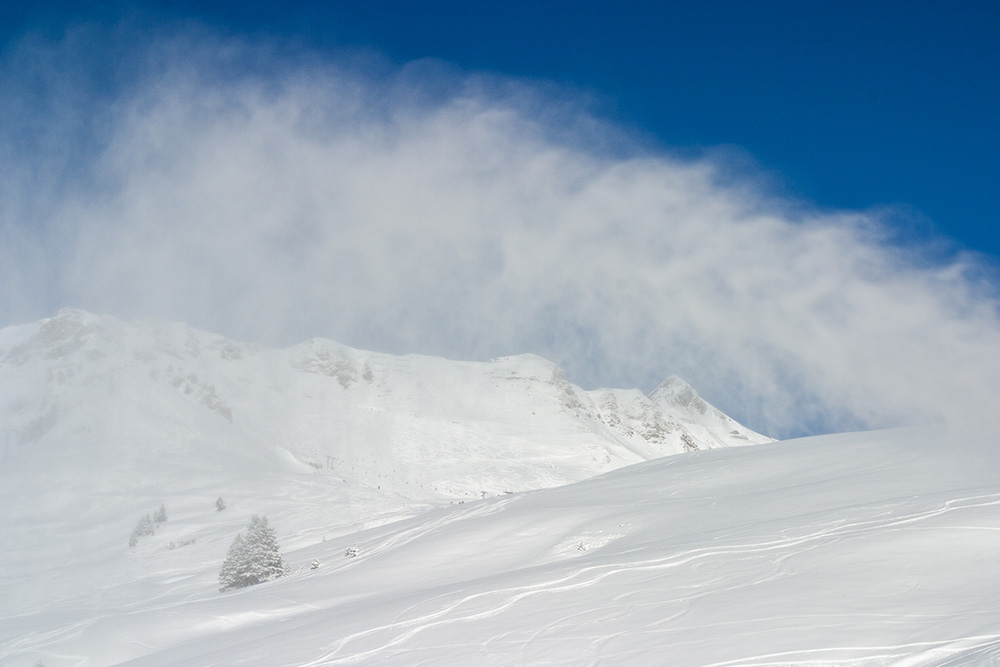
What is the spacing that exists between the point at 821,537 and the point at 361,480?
6965 centimetres

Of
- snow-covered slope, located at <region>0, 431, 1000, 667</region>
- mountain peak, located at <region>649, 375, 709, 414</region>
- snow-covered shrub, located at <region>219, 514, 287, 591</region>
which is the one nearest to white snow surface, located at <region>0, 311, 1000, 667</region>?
snow-covered slope, located at <region>0, 431, 1000, 667</region>

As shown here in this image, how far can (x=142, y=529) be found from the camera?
40.2m

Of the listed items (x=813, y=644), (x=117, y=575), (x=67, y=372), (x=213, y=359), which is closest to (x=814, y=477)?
(x=813, y=644)

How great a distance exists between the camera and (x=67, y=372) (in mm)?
76688

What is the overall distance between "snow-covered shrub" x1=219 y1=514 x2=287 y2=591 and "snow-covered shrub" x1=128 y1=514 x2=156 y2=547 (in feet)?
66.8

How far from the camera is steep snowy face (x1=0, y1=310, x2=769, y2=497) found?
224ft

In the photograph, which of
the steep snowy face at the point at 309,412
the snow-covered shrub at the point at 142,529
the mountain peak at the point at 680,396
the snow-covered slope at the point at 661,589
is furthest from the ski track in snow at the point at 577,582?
the mountain peak at the point at 680,396

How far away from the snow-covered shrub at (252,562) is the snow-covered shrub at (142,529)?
66.8 feet

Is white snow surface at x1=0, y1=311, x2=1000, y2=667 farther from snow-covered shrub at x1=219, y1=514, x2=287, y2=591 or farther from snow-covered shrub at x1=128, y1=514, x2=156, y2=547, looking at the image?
snow-covered shrub at x1=219, y1=514, x2=287, y2=591

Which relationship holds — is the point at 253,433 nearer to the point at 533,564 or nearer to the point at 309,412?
the point at 309,412

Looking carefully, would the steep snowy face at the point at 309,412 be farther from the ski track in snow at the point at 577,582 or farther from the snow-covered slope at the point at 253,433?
the ski track in snow at the point at 577,582

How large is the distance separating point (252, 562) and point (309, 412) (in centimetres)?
8157

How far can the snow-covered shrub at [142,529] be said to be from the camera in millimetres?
38844

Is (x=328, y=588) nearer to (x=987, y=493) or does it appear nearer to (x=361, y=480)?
(x=987, y=493)
